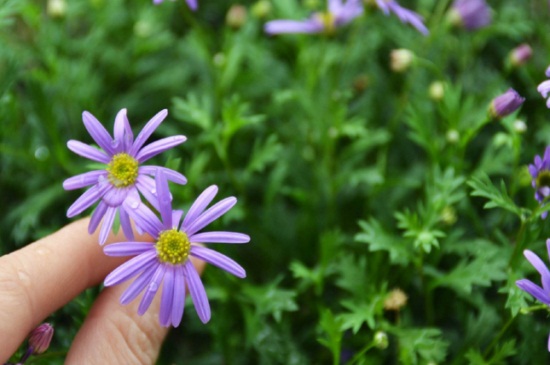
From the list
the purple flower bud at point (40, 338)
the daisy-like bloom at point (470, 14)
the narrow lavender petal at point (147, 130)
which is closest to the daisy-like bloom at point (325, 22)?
the daisy-like bloom at point (470, 14)

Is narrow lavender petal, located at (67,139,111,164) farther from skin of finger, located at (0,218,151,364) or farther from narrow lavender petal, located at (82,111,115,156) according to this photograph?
skin of finger, located at (0,218,151,364)

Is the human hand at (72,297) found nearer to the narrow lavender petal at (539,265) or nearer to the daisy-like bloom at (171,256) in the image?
the daisy-like bloom at (171,256)

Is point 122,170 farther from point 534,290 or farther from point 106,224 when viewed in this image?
point 534,290

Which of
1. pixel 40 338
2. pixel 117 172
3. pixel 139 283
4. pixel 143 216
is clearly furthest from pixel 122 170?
pixel 40 338

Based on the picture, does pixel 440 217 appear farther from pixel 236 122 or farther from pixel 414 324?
pixel 236 122

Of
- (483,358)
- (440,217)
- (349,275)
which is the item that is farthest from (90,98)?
(483,358)
